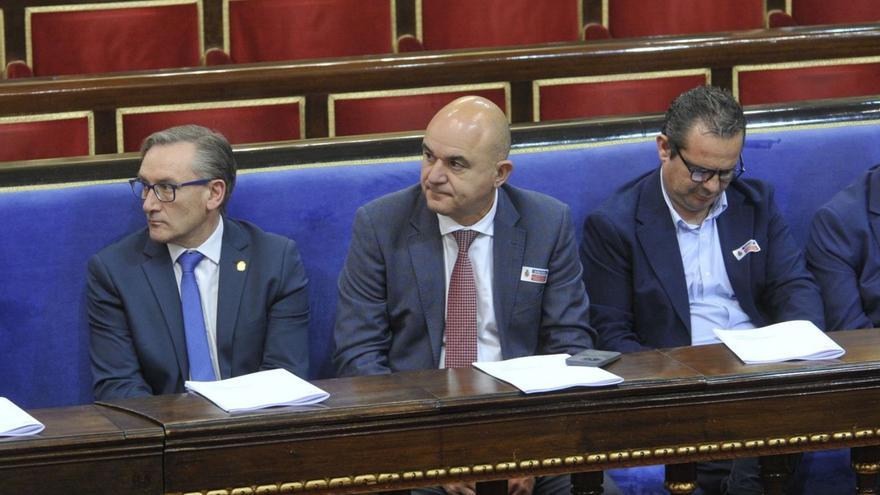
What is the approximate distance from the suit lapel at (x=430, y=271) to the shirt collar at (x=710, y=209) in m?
0.51

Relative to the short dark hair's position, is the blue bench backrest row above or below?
below

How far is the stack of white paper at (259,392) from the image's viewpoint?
1849 mm

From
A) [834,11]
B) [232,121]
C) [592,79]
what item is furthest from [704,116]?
[834,11]

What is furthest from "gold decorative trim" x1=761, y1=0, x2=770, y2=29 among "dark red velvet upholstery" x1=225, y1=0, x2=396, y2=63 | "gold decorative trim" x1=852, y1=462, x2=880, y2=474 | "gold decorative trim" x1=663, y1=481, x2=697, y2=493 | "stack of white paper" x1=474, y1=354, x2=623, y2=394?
"gold decorative trim" x1=663, y1=481, x2=697, y2=493

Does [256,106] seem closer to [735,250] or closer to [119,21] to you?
[119,21]

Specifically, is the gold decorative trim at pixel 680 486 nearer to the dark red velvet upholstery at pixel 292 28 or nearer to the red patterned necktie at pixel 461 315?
the red patterned necktie at pixel 461 315

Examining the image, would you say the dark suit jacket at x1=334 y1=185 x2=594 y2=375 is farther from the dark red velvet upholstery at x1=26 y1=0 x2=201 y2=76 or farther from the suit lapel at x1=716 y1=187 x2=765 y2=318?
→ the dark red velvet upholstery at x1=26 y1=0 x2=201 y2=76

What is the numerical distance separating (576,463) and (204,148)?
1.12m

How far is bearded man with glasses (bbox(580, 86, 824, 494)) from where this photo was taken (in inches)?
108

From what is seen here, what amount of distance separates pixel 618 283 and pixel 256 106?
1060 mm

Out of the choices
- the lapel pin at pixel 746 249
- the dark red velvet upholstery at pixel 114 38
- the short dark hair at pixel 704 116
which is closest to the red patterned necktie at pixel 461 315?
the short dark hair at pixel 704 116

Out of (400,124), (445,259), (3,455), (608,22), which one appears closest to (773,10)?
(608,22)

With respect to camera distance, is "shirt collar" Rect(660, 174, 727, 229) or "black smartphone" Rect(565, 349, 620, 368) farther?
"shirt collar" Rect(660, 174, 727, 229)

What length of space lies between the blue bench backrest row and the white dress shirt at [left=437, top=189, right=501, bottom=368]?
243 millimetres
